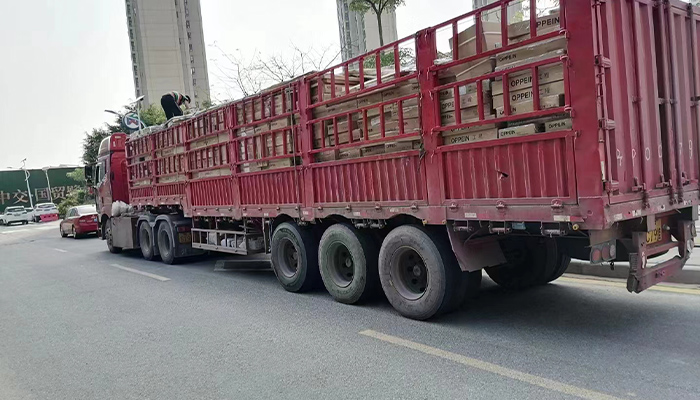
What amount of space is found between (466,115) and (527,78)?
711mm

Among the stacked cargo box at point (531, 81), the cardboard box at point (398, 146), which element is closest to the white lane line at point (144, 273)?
the cardboard box at point (398, 146)

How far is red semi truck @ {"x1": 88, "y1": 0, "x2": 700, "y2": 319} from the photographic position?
4.23 meters

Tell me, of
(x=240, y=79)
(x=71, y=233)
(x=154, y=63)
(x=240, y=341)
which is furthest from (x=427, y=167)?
(x=154, y=63)

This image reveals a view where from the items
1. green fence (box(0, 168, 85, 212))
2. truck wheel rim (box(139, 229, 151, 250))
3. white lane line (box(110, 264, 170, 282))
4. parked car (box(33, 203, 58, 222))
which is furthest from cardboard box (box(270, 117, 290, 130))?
green fence (box(0, 168, 85, 212))

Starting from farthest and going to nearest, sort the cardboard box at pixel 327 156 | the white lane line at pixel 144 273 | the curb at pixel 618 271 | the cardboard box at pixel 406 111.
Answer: the white lane line at pixel 144 273 → the cardboard box at pixel 327 156 → the curb at pixel 618 271 → the cardboard box at pixel 406 111

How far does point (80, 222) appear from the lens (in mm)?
21891

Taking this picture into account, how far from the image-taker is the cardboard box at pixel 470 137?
4.77 meters

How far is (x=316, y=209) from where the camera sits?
7.05 m

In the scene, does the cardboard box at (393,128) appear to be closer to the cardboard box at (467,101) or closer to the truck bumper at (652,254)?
the cardboard box at (467,101)

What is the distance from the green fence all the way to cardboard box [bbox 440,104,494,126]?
61923mm

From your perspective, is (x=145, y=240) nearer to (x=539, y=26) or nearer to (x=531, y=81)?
(x=531, y=81)

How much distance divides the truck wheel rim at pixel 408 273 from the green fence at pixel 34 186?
201 feet

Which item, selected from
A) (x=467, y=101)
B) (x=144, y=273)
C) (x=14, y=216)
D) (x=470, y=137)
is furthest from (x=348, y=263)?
(x=14, y=216)

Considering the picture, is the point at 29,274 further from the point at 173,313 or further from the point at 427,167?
the point at 427,167
